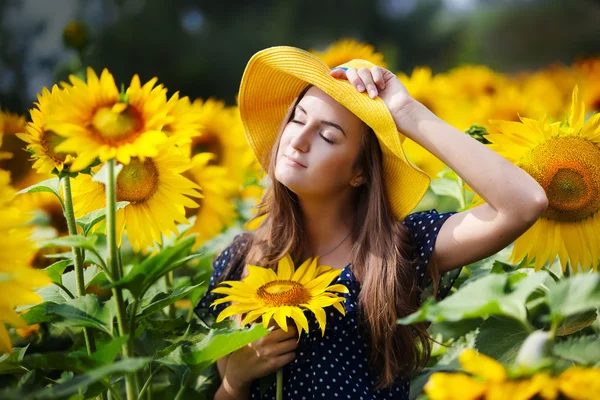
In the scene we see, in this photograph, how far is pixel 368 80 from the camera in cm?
149

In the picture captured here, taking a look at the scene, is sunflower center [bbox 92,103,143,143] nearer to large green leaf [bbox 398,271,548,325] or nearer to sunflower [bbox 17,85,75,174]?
sunflower [bbox 17,85,75,174]

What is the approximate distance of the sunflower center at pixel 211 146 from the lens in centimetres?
239

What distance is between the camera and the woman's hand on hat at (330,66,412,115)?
1465 millimetres

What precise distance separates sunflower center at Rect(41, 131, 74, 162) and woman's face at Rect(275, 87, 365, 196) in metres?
0.40

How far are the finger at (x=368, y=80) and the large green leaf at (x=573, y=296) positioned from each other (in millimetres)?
604

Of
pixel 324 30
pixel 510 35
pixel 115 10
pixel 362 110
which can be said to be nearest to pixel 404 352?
pixel 362 110

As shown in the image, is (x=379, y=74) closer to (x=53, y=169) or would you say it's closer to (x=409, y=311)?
(x=409, y=311)

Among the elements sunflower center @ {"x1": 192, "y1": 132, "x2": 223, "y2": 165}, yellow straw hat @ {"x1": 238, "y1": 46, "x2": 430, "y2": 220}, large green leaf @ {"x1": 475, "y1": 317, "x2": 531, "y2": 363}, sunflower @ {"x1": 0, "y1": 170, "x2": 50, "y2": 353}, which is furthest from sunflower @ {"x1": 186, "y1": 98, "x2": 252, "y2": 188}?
sunflower @ {"x1": 0, "y1": 170, "x2": 50, "y2": 353}

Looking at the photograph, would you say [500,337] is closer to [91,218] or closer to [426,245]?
[426,245]

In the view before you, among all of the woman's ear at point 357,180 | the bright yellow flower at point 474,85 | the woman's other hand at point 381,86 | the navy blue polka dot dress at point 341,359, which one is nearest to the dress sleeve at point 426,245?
the navy blue polka dot dress at point 341,359

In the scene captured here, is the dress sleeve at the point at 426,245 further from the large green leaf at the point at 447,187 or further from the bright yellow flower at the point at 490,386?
the bright yellow flower at the point at 490,386

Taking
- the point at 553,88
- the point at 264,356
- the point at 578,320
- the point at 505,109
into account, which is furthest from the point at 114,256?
the point at 553,88

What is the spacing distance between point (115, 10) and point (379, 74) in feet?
26.9

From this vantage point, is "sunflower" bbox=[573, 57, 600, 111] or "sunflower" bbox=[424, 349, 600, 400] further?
"sunflower" bbox=[573, 57, 600, 111]
